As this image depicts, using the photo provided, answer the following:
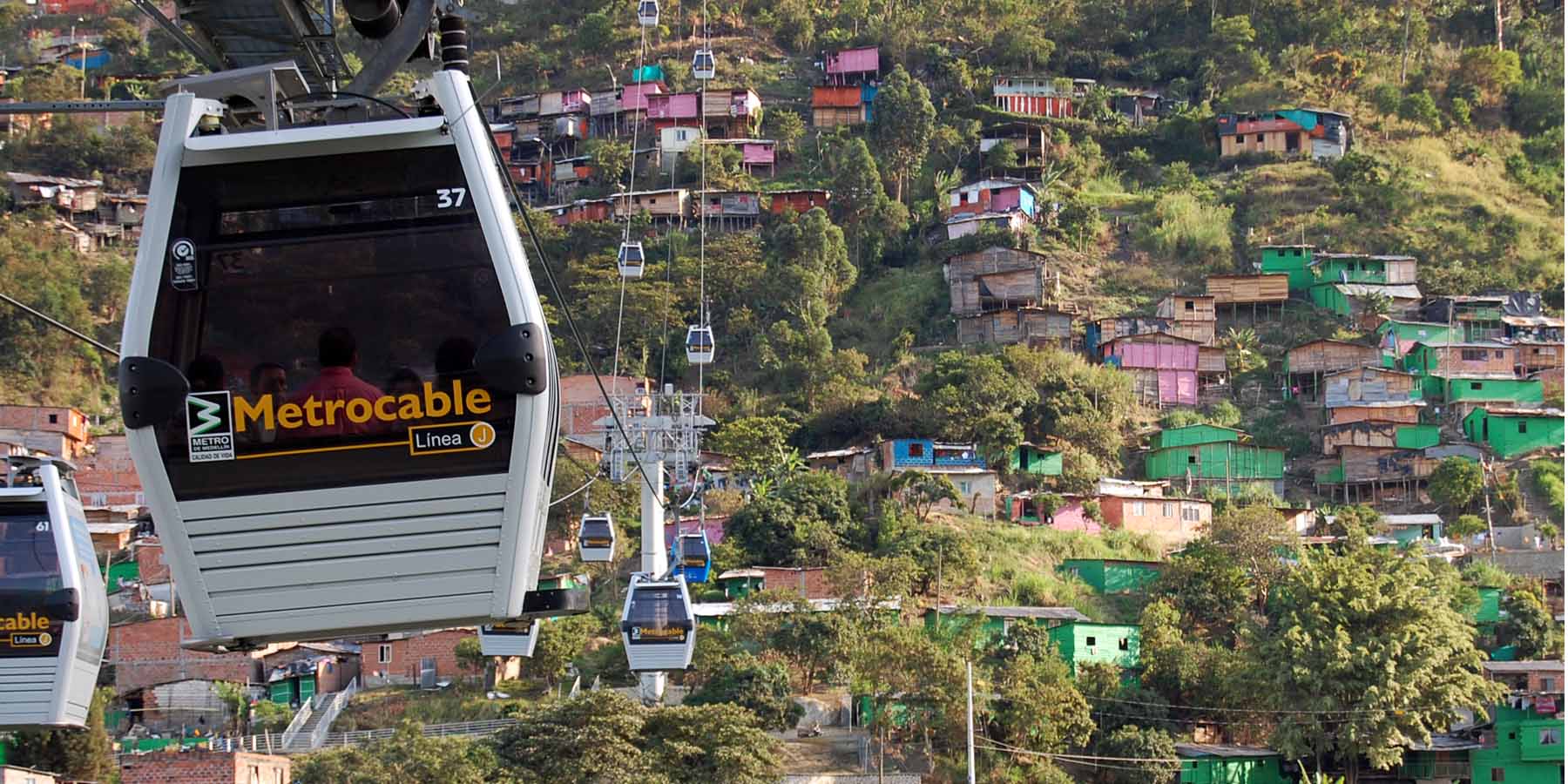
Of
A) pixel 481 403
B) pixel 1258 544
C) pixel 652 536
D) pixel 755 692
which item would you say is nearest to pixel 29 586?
pixel 481 403

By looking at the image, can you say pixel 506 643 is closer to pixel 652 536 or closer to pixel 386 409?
pixel 652 536

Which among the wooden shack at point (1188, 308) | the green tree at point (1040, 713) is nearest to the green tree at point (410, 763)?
the green tree at point (1040, 713)

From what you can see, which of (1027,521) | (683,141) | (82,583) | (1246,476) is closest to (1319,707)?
(1027,521)

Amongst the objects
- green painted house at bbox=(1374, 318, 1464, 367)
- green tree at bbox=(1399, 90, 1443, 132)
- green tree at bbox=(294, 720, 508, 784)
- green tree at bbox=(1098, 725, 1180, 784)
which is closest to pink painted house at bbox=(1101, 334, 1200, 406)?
green painted house at bbox=(1374, 318, 1464, 367)

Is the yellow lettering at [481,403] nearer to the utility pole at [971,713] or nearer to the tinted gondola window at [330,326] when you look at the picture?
the tinted gondola window at [330,326]

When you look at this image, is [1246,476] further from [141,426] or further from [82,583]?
[141,426]

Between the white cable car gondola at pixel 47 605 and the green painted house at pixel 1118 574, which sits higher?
the white cable car gondola at pixel 47 605
